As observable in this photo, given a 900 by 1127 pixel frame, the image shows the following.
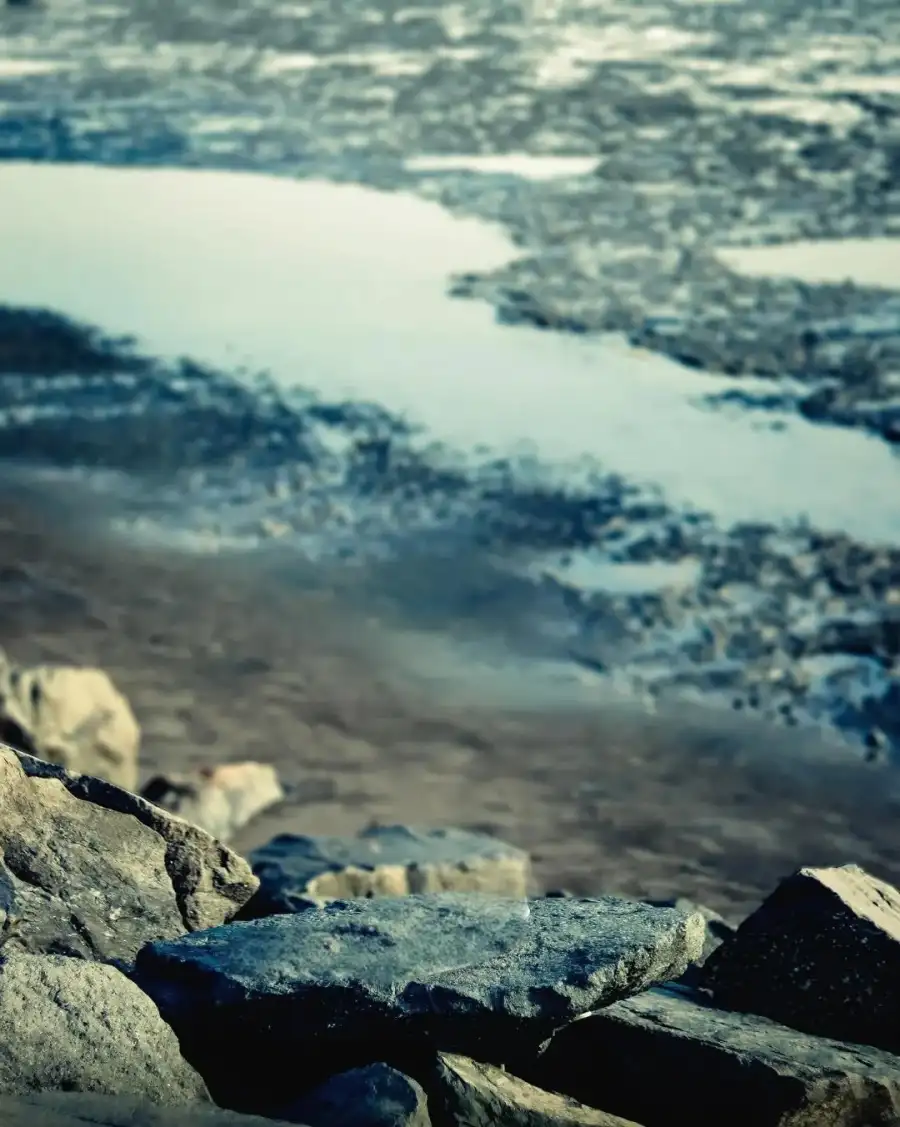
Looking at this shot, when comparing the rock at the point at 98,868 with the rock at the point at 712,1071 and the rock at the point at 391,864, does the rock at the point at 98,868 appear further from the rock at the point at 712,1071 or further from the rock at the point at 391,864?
the rock at the point at 391,864

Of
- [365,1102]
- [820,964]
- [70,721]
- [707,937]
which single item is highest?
[365,1102]

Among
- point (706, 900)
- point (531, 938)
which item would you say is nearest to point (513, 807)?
point (706, 900)

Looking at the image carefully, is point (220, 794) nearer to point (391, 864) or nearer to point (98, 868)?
point (391, 864)

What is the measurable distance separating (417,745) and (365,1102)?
2.41 metres

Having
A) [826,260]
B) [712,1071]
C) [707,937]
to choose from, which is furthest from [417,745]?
[826,260]

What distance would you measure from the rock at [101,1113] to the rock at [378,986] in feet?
0.43

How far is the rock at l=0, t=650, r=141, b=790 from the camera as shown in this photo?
3.58m

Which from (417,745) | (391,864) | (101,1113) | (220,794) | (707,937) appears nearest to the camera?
(101,1113)

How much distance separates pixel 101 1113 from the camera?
1.44 m

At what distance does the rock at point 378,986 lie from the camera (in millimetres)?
1599

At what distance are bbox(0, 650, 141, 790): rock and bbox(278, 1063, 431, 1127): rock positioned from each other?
2083mm

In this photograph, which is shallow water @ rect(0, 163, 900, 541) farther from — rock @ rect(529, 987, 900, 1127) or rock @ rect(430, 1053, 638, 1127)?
rock @ rect(430, 1053, 638, 1127)

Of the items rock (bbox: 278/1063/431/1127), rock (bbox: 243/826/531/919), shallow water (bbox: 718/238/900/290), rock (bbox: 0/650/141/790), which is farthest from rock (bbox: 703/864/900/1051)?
shallow water (bbox: 718/238/900/290)

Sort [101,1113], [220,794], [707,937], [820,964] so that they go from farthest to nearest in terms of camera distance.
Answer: [220,794] < [707,937] < [820,964] < [101,1113]
